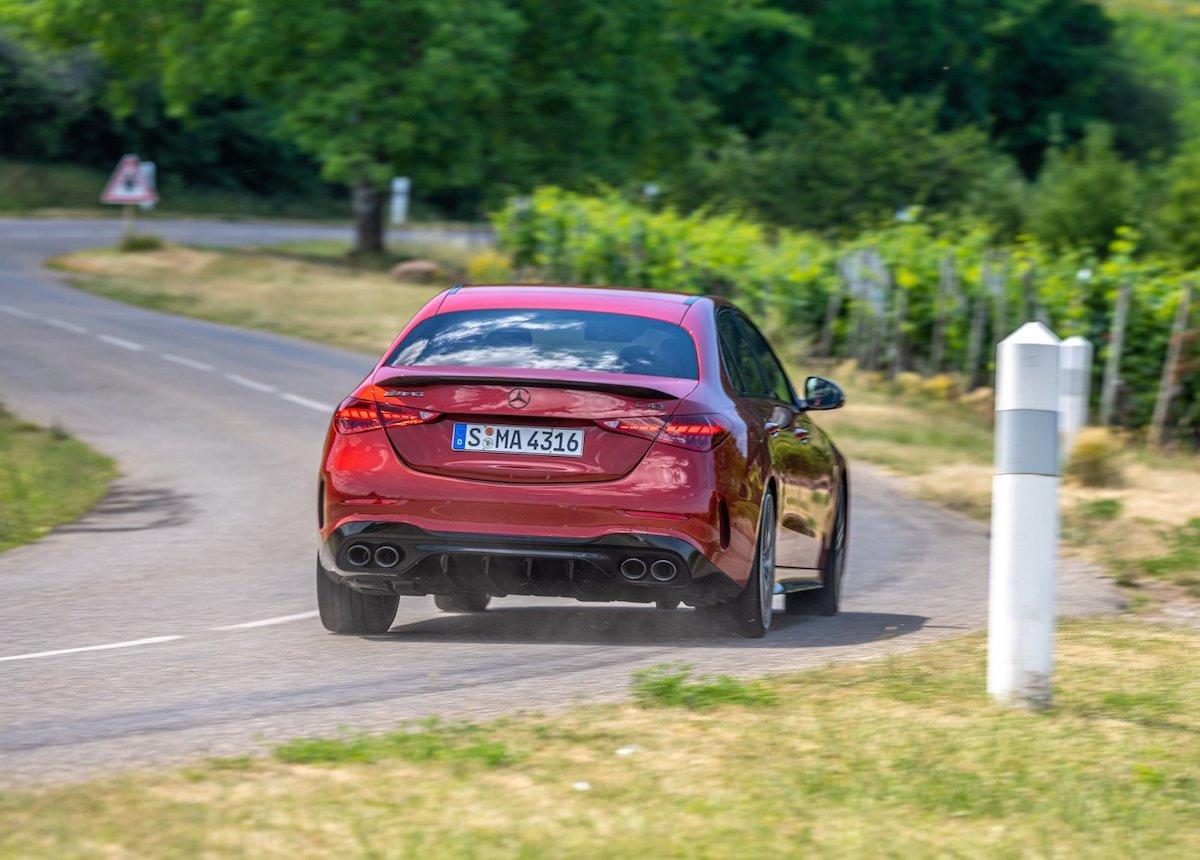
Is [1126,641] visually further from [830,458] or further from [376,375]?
[376,375]

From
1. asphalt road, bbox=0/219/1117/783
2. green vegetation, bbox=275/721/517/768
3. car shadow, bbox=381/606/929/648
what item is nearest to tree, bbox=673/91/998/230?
asphalt road, bbox=0/219/1117/783

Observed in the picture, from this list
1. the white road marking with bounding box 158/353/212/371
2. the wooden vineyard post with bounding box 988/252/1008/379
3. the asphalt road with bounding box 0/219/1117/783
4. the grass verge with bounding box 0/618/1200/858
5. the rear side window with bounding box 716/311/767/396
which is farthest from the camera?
the white road marking with bounding box 158/353/212/371

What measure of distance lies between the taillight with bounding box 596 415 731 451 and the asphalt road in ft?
2.78

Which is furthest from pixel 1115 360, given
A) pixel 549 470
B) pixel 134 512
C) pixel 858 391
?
pixel 549 470

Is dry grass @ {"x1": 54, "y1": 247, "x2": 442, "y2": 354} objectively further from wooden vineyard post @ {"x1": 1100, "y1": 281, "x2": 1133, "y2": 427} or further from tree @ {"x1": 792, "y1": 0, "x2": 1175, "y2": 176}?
tree @ {"x1": 792, "y1": 0, "x2": 1175, "y2": 176}

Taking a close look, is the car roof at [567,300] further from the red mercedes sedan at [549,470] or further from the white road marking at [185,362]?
the white road marking at [185,362]

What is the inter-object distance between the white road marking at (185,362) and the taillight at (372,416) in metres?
17.2

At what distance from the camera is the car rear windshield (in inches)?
320

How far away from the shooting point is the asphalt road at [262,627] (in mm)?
6402

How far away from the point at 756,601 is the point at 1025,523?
2.27m

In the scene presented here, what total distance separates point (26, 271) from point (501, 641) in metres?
33.3

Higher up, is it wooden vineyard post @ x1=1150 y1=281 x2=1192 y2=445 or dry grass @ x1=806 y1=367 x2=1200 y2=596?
wooden vineyard post @ x1=1150 y1=281 x2=1192 y2=445

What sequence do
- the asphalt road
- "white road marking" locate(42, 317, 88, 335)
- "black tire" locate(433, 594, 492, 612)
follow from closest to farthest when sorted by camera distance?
1. the asphalt road
2. "black tire" locate(433, 594, 492, 612)
3. "white road marking" locate(42, 317, 88, 335)

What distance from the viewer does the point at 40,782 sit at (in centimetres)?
524
